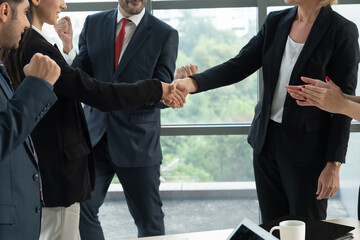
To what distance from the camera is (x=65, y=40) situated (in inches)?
128

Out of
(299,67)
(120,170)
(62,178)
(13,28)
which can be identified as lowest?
(120,170)

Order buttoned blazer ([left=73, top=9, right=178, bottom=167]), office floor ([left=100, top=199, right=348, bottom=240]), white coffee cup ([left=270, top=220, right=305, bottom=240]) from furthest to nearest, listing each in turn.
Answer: office floor ([left=100, top=199, right=348, bottom=240]) → buttoned blazer ([left=73, top=9, right=178, bottom=167]) → white coffee cup ([left=270, top=220, right=305, bottom=240])

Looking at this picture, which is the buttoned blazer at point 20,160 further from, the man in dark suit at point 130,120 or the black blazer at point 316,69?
the man in dark suit at point 130,120

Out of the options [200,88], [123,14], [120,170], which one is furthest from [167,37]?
[120,170]

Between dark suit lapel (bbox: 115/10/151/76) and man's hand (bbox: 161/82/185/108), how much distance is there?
396mm

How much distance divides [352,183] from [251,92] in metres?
1.05

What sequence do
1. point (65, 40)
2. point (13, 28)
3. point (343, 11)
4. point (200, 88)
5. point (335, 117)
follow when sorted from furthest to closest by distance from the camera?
1. point (343, 11)
2. point (65, 40)
3. point (200, 88)
4. point (335, 117)
5. point (13, 28)

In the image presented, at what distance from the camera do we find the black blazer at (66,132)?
7.54 feet

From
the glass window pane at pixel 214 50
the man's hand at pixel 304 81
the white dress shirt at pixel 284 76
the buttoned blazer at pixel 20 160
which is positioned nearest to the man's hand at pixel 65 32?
the glass window pane at pixel 214 50

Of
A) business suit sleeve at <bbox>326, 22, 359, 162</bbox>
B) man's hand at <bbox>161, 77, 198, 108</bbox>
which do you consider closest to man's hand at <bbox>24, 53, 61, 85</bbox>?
man's hand at <bbox>161, 77, 198, 108</bbox>

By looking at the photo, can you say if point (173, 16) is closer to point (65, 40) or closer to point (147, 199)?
point (65, 40)

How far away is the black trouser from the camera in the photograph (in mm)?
2588

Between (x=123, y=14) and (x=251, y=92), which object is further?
(x=251, y=92)

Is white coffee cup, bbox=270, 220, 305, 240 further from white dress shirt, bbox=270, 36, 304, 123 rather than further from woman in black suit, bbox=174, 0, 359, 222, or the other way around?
white dress shirt, bbox=270, 36, 304, 123
